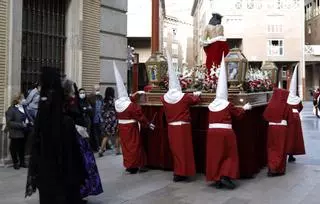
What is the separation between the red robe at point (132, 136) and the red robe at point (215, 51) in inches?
77.6

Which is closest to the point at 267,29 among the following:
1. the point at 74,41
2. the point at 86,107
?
the point at 74,41

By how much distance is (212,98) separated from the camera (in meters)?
8.86

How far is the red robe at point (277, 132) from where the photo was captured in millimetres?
9297

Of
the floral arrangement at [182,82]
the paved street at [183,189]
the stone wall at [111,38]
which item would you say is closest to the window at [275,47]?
the stone wall at [111,38]

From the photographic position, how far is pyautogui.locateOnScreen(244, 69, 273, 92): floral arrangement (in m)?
9.57

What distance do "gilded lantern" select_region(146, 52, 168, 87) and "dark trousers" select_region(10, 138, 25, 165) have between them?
300cm

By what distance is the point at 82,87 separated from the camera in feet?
40.9

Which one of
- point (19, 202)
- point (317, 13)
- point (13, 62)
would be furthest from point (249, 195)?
point (317, 13)

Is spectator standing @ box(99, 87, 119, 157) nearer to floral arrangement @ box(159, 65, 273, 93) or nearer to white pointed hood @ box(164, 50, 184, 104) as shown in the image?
floral arrangement @ box(159, 65, 273, 93)

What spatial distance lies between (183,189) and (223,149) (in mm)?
939

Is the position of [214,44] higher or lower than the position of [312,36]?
lower

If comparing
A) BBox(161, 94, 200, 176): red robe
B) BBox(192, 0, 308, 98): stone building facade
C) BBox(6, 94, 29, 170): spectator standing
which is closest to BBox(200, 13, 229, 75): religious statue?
BBox(161, 94, 200, 176): red robe

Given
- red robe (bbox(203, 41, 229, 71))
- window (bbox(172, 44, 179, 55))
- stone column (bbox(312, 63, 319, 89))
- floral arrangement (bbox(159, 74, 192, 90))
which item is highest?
window (bbox(172, 44, 179, 55))

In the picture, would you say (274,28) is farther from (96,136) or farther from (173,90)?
(173,90)
